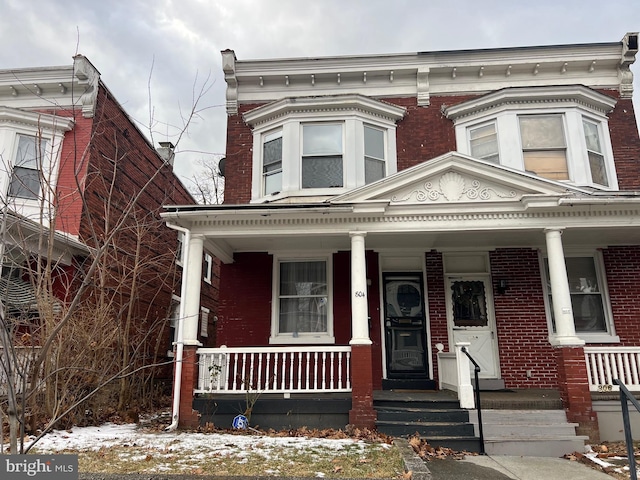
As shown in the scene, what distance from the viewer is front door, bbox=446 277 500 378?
350 inches

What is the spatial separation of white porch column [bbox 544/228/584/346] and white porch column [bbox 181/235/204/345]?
5972 mm

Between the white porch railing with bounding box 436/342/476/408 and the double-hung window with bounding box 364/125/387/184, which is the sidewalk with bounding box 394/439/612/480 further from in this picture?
the double-hung window with bounding box 364/125/387/184

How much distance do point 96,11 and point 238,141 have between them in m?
5.57

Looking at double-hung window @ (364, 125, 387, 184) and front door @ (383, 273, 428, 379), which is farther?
double-hung window @ (364, 125, 387, 184)

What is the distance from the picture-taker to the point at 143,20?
609 centimetres

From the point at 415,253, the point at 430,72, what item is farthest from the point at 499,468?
the point at 430,72

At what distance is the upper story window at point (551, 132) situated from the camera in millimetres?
9555

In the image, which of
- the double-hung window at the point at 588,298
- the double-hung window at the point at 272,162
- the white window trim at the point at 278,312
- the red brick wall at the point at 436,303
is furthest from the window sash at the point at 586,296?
the double-hung window at the point at 272,162

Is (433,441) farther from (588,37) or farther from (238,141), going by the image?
(588,37)

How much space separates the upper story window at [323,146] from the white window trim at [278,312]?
1377 mm

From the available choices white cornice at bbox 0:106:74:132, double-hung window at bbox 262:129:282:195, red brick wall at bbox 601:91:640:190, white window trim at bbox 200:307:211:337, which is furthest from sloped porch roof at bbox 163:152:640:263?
white window trim at bbox 200:307:211:337

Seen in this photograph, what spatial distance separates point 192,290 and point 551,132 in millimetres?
8276

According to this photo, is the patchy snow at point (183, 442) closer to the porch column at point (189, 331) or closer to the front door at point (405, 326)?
the porch column at point (189, 331)

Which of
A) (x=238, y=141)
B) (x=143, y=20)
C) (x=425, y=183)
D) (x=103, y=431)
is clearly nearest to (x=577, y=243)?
(x=425, y=183)
